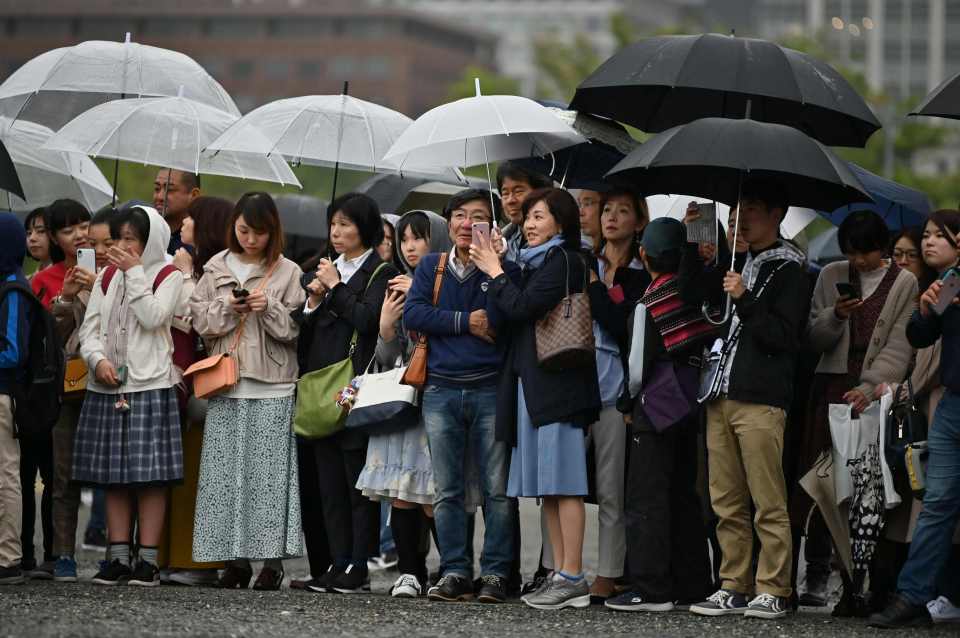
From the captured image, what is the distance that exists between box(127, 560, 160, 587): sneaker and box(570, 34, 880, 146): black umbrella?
363cm

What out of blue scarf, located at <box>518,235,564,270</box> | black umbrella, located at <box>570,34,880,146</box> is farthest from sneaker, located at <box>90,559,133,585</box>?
black umbrella, located at <box>570,34,880,146</box>

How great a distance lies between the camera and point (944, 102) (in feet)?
26.1

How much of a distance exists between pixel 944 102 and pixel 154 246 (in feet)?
14.8

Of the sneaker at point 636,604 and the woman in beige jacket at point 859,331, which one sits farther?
the woman in beige jacket at point 859,331

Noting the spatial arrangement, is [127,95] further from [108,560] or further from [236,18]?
[236,18]

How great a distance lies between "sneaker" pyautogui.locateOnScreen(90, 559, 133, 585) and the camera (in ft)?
30.7


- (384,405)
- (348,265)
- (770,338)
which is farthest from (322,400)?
(770,338)

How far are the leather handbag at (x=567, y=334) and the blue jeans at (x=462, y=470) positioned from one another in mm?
489

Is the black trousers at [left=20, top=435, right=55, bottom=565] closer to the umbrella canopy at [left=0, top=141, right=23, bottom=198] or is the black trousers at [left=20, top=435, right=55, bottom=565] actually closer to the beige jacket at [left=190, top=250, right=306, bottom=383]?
the beige jacket at [left=190, top=250, right=306, bottom=383]

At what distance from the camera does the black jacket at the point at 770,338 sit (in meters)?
8.28

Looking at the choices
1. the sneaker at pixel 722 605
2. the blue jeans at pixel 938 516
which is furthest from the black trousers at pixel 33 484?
the blue jeans at pixel 938 516

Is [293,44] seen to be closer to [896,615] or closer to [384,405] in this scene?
[384,405]

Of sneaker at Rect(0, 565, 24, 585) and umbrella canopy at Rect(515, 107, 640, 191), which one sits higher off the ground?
umbrella canopy at Rect(515, 107, 640, 191)

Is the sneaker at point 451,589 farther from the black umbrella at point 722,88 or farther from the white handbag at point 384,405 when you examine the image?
the black umbrella at point 722,88
